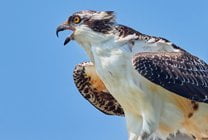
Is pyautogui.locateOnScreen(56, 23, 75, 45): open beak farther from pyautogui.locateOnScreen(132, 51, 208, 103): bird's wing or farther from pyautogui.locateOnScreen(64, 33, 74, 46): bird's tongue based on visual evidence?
pyautogui.locateOnScreen(132, 51, 208, 103): bird's wing

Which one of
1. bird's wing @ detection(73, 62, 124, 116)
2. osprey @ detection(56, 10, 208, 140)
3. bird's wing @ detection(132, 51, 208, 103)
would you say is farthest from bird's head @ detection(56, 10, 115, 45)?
bird's wing @ detection(73, 62, 124, 116)

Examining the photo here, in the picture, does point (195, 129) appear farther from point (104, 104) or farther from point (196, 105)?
point (104, 104)

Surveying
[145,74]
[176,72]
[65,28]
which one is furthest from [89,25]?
[176,72]

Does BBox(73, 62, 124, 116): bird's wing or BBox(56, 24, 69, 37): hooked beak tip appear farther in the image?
BBox(73, 62, 124, 116): bird's wing

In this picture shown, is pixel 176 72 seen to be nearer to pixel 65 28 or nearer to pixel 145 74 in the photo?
pixel 145 74

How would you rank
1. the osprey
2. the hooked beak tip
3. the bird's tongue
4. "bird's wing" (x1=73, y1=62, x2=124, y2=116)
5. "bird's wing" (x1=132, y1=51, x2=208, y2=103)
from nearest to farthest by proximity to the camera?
"bird's wing" (x1=132, y1=51, x2=208, y2=103) < the osprey < the bird's tongue < the hooked beak tip < "bird's wing" (x1=73, y1=62, x2=124, y2=116)

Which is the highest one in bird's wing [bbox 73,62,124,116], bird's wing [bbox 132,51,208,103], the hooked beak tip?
the hooked beak tip

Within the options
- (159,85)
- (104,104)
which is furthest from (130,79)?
(104,104)

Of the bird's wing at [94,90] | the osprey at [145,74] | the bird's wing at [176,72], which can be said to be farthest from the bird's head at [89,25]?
the bird's wing at [94,90]
